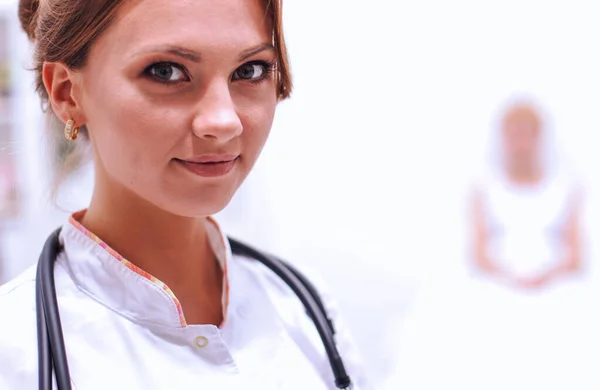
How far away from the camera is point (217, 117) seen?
74cm

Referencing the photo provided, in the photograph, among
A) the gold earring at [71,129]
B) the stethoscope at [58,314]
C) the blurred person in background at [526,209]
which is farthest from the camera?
the blurred person in background at [526,209]

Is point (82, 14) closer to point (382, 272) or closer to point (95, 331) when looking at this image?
point (95, 331)

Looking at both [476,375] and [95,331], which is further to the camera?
[476,375]

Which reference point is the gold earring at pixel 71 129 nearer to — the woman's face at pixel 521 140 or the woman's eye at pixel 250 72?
the woman's eye at pixel 250 72

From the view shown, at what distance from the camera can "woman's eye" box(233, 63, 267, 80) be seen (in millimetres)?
798

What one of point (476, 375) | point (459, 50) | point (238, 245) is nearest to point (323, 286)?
point (238, 245)

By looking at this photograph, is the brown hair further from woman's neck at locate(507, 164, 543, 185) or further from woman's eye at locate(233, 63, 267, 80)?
woman's neck at locate(507, 164, 543, 185)

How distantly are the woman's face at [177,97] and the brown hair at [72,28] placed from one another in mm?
13

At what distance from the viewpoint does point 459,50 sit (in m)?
2.46

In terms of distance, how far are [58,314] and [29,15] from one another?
374 mm

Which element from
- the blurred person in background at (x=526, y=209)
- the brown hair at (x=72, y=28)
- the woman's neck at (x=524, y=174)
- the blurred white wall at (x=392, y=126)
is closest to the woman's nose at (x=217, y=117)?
the brown hair at (x=72, y=28)

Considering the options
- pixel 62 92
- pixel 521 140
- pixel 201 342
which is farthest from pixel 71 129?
pixel 521 140

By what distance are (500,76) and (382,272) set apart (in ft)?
2.75

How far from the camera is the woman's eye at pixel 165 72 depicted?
2.45 feet
